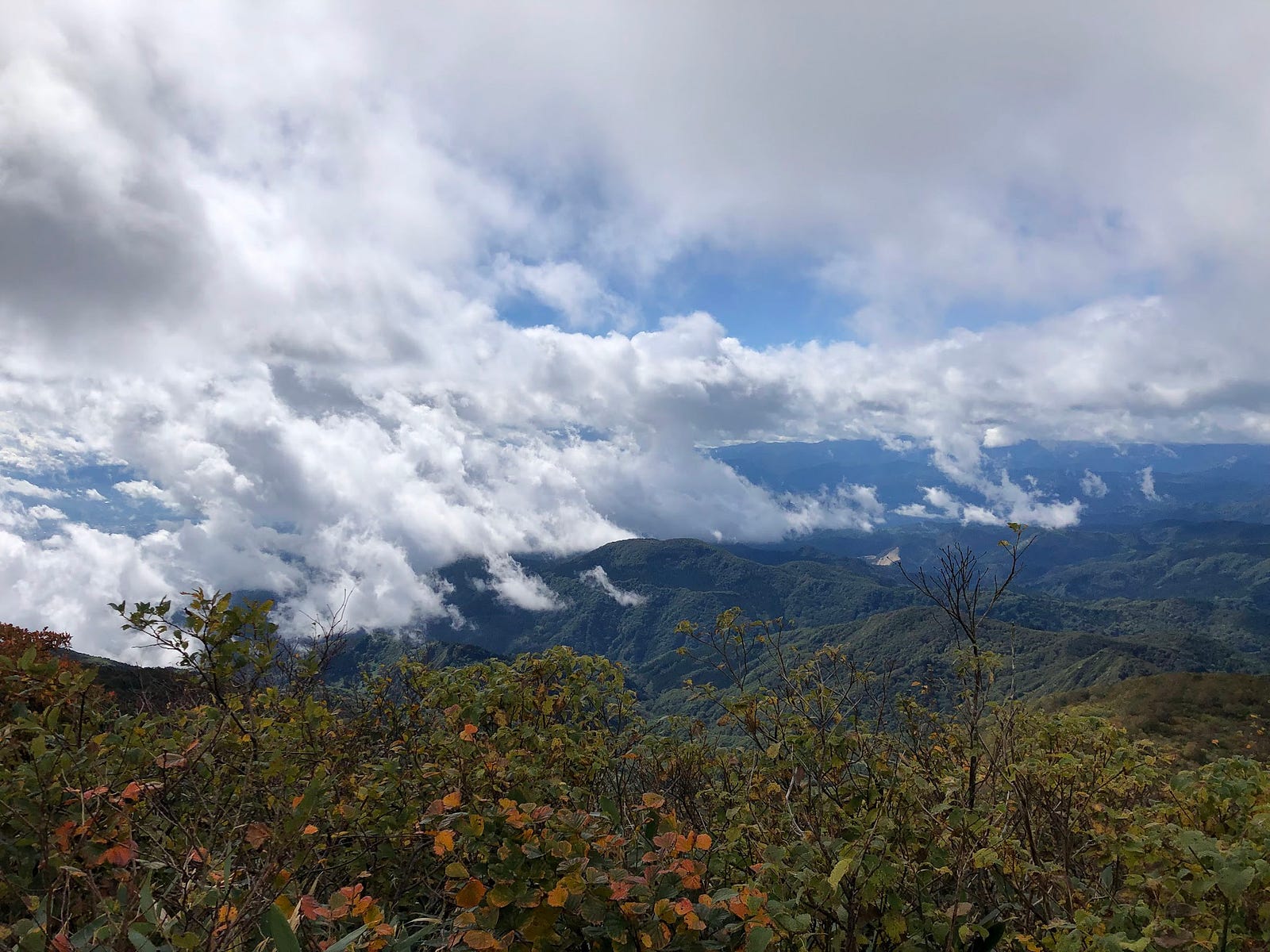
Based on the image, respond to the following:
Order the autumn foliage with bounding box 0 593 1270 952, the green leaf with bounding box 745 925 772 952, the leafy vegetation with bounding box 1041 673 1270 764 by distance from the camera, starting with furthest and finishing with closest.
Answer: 1. the leafy vegetation with bounding box 1041 673 1270 764
2. the autumn foliage with bounding box 0 593 1270 952
3. the green leaf with bounding box 745 925 772 952

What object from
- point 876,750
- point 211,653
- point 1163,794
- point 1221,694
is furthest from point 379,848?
point 1221,694

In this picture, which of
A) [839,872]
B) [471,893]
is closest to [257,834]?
[471,893]

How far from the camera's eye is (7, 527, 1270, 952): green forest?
3314 mm

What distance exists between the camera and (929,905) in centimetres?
446

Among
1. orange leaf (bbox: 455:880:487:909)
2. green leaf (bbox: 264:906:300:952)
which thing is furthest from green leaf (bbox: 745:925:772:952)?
green leaf (bbox: 264:906:300:952)

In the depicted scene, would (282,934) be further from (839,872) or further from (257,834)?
(839,872)

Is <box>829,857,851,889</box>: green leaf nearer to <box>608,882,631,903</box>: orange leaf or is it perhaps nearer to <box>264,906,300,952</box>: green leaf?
<box>608,882,631,903</box>: orange leaf

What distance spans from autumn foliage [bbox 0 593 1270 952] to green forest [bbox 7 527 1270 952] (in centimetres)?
3

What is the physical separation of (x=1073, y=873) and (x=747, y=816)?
459 cm

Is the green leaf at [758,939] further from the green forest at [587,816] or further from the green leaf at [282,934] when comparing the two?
the green leaf at [282,934]

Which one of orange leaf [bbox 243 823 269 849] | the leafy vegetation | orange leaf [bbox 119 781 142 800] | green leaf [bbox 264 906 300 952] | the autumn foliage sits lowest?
the leafy vegetation

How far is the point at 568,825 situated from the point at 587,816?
1.06 ft

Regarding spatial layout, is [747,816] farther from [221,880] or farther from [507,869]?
[221,880]

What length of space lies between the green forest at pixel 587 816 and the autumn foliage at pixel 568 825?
0.11 feet
